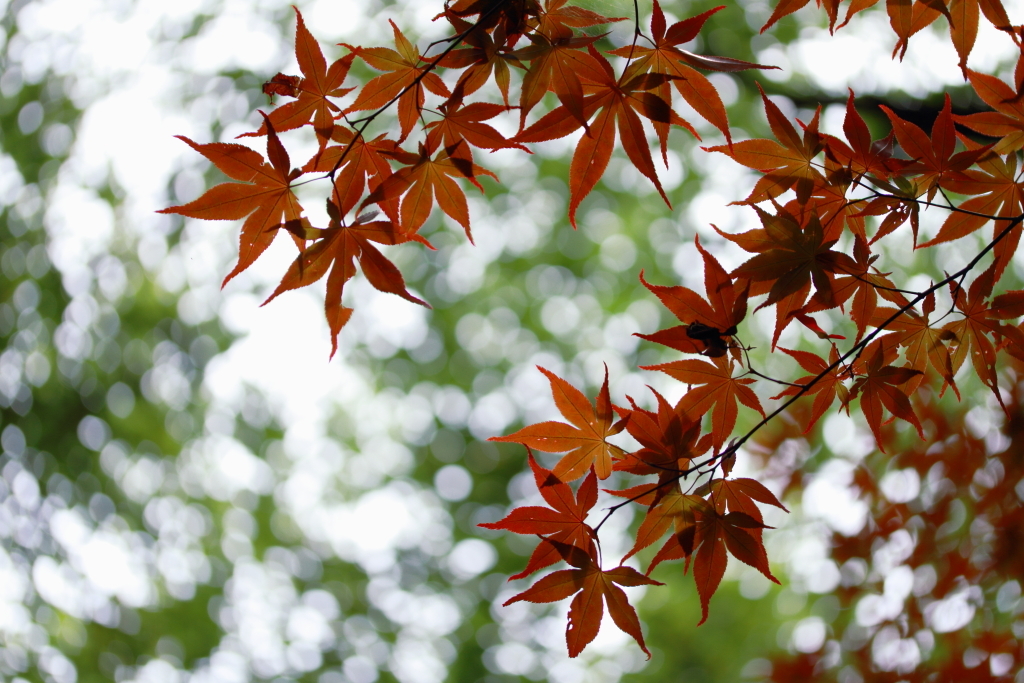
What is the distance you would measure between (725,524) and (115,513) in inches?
224

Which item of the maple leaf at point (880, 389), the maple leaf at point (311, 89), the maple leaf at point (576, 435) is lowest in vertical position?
the maple leaf at point (576, 435)

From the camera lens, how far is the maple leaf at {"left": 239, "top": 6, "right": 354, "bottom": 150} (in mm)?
904

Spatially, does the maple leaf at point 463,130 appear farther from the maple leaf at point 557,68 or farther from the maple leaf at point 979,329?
the maple leaf at point 979,329

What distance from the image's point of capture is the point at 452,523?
19.6 ft

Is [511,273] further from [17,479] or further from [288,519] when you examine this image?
[17,479]

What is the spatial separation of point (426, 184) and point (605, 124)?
10.6 inches

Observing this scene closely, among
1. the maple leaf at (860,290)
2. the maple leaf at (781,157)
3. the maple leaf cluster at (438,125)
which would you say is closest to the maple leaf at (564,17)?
the maple leaf cluster at (438,125)

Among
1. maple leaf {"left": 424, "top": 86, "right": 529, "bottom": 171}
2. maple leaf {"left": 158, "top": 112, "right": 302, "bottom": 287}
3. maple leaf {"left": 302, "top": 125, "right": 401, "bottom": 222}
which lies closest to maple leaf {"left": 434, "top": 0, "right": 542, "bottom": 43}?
maple leaf {"left": 424, "top": 86, "right": 529, "bottom": 171}

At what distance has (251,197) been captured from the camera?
34.8 inches

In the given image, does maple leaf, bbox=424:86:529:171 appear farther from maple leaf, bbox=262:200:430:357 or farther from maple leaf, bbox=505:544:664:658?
maple leaf, bbox=505:544:664:658

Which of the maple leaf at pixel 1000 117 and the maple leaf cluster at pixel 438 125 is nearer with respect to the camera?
the maple leaf cluster at pixel 438 125

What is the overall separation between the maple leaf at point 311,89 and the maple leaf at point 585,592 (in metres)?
0.68

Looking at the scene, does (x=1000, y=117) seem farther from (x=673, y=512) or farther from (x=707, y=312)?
(x=673, y=512)

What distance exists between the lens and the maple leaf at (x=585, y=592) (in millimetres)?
854
